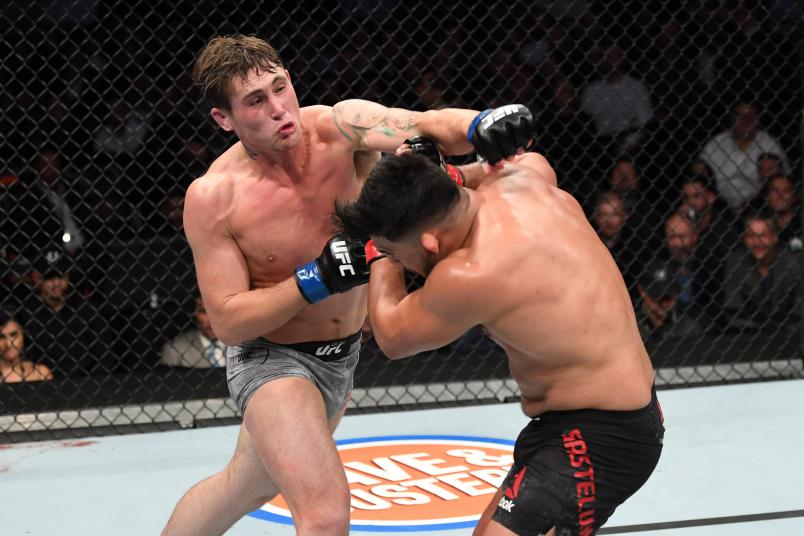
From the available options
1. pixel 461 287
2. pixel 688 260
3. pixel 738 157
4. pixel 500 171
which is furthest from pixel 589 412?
pixel 738 157

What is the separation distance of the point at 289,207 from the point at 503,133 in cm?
61

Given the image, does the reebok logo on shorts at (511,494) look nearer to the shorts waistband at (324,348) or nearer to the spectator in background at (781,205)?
the shorts waistband at (324,348)

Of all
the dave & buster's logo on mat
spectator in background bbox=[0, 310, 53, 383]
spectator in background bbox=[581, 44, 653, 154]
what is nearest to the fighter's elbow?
the dave & buster's logo on mat

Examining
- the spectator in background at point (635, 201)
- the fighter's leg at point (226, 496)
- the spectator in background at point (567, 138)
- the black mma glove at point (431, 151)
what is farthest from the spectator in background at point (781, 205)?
the fighter's leg at point (226, 496)

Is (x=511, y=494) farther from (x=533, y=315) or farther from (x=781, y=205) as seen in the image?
(x=781, y=205)

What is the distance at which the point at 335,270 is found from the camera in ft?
6.38

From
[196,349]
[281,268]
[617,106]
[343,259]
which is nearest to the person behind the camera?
[343,259]

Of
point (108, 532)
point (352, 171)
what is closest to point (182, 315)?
point (108, 532)

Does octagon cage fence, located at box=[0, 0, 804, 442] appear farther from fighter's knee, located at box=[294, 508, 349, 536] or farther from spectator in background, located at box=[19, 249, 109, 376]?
fighter's knee, located at box=[294, 508, 349, 536]

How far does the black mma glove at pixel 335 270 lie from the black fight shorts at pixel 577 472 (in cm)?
45

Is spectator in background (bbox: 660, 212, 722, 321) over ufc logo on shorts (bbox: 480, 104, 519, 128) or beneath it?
over

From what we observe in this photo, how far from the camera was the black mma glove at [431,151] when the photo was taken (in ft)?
6.47

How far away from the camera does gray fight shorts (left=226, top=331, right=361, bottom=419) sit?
85.4 inches

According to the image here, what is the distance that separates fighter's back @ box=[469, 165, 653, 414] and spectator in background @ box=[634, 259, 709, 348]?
2801 mm
